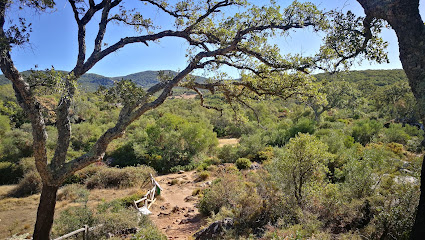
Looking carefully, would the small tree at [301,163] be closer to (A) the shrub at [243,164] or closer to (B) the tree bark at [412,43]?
(B) the tree bark at [412,43]

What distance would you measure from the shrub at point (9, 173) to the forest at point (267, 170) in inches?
2.8

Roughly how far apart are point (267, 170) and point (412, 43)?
24.9ft

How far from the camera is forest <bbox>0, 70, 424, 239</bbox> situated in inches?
211

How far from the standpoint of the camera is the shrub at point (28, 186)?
47.3 feet

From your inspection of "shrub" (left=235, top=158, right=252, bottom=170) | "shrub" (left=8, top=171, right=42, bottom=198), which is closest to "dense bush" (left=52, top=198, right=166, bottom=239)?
"shrub" (left=235, top=158, right=252, bottom=170)

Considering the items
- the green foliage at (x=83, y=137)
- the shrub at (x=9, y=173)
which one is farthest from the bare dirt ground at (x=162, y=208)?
the green foliage at (x=83, y=137)

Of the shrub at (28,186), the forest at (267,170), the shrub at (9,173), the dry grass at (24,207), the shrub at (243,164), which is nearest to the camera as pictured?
the forest at (267,170)

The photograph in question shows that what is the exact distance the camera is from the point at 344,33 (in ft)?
11.7

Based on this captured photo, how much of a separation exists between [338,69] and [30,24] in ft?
17.9

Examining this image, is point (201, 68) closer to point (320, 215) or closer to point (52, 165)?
point (52, 165)

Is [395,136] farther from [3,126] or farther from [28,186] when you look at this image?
[3,126]

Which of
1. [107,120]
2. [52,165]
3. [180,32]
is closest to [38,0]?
[180,32]

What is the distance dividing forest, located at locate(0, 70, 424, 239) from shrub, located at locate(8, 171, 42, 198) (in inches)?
2.0

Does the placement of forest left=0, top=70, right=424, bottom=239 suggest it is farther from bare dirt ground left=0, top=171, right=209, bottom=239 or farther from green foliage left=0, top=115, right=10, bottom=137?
bare dirt ground left=0, top=171, right=209, bottom=239
